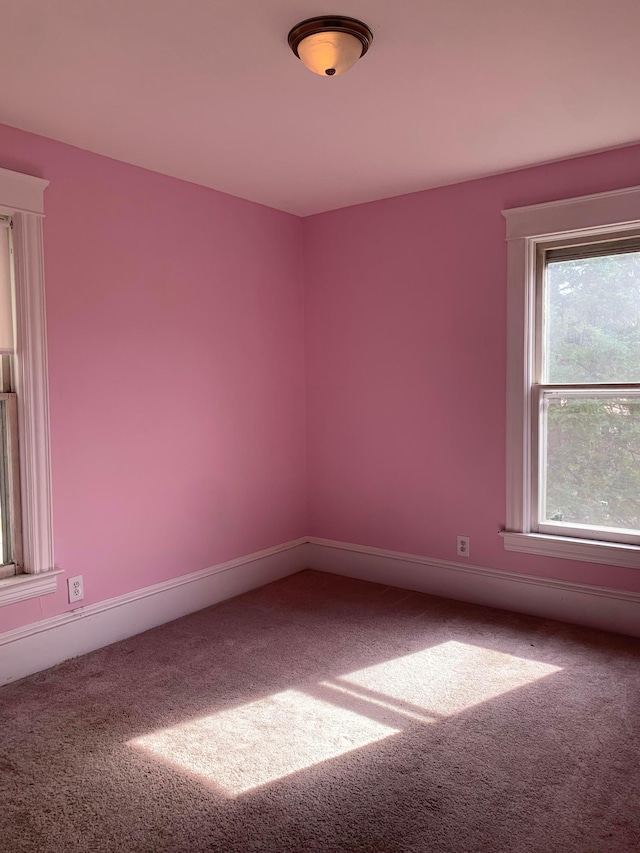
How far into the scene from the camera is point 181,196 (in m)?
3.61

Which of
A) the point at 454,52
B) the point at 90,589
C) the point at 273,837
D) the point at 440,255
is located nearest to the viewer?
the point at 273,837

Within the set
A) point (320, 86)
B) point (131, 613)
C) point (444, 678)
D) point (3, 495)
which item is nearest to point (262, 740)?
point (444, 678)

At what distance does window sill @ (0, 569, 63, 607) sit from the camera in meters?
2.86

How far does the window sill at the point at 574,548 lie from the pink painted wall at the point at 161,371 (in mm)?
1588

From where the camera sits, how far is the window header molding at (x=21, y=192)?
2.81 m

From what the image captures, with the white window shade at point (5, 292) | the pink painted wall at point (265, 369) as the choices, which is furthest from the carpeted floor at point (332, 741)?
the white window shade at point (5, 292)

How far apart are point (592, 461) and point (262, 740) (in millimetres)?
2198

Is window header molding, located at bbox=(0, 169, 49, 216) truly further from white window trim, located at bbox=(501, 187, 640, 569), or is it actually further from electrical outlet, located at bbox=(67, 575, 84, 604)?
white window trim, located at bbox=(501, 187, 640, 569)

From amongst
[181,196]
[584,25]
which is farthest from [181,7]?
[181,196]

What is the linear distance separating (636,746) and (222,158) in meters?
3.16

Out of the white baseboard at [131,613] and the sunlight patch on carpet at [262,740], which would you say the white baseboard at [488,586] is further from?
the sunlight patch on carpet at [262,740]

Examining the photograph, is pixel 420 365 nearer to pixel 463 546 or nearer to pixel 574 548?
pixel 463 546

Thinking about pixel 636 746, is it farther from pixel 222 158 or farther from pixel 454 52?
pixel 222 158

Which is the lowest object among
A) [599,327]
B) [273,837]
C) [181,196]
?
[273,837]
